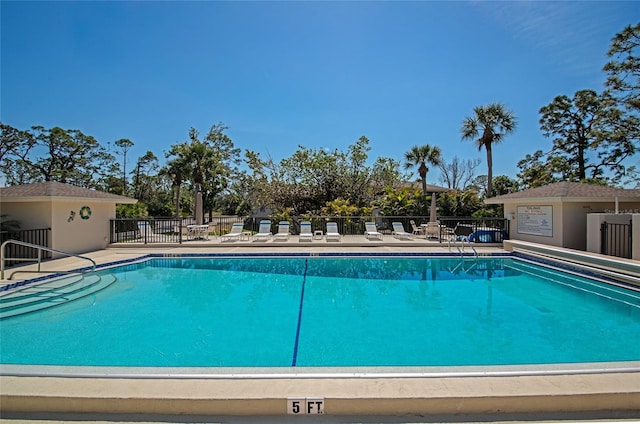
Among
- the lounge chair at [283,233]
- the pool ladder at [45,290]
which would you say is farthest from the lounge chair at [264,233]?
the pool ladder at [45,290]

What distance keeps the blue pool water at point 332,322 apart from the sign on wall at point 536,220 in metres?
3.54

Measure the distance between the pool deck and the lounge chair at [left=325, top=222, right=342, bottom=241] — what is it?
1193cm

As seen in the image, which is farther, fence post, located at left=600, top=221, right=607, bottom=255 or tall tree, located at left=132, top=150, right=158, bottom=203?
tall tree, located at left=132, top=150, right=158, bottom=203

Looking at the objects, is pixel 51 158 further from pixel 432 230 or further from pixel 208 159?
pixel 432 230

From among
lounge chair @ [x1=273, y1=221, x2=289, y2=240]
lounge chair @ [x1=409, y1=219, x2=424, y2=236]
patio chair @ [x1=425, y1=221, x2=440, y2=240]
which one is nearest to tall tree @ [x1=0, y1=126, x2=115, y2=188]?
lounge chair @ [x1=273, y1=221, x2=289, y2=240]

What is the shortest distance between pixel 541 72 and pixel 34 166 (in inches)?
1710

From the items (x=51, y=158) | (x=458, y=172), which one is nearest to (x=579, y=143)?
(x=458, y=172)

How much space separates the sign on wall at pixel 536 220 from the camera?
13.0 m

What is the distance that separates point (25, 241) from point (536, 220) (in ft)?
60.9

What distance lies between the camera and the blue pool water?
192 inches

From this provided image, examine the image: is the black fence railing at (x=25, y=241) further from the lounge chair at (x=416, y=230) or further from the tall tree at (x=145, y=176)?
the tall tree at (x=145, y=176)

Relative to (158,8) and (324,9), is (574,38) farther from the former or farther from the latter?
(158,8)

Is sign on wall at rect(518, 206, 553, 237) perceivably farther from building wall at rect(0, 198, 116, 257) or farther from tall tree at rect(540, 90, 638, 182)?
building wall at rect(0, 198, 116, 257)

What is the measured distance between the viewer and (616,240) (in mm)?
10242
